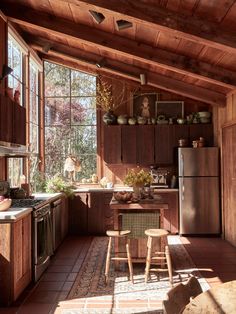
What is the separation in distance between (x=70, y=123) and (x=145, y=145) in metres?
1.66

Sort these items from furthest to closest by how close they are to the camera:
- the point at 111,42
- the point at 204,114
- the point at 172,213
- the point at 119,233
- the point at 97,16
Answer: the point at 204,114, the point at 172,213, the point at 111,42, the point at 119,233, the point at 97,16

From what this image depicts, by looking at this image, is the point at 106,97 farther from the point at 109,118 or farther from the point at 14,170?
the point at 14,170

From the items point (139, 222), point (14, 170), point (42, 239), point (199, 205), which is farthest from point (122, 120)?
point (42, 239)

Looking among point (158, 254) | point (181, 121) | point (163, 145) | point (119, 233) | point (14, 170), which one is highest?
point (181, 121)

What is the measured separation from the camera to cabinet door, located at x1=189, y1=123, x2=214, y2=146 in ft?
25.3

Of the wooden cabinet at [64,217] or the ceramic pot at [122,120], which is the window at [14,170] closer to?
the wooden cabinet at [64,217]

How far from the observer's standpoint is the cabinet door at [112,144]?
7.74 metres

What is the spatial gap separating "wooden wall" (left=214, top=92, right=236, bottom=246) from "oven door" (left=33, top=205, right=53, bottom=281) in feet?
10.2

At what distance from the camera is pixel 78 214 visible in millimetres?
7480

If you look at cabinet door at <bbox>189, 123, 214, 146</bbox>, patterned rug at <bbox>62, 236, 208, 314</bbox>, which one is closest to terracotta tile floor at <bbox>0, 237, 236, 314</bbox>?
patterned rug at <bbox>62, 236, 208, 314</bbox>

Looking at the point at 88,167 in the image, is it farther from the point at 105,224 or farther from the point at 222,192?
the point at 222,192

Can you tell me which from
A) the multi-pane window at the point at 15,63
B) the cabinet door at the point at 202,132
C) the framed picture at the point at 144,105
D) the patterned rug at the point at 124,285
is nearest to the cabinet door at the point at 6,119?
the multi-pane window at the point at 15,63

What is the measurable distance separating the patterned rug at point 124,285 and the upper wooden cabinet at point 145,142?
2.39m

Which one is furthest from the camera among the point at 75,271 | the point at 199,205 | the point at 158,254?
the point at 199,205
